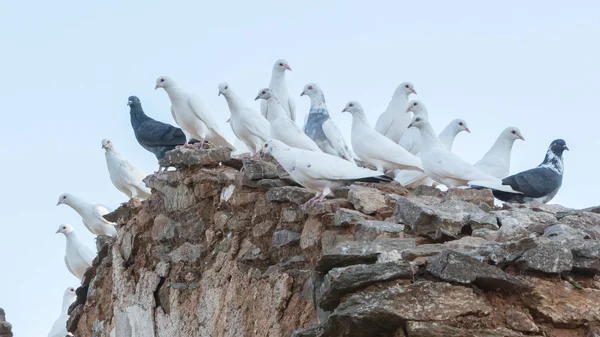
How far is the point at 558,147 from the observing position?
1305cm

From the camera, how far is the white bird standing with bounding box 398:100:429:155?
625 inches

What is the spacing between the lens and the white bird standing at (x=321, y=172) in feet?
37.0

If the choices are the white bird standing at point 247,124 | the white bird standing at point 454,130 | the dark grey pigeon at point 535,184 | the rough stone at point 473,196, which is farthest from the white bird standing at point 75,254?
the rough stone at point 473,196

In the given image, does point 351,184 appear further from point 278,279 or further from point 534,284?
point 534,284

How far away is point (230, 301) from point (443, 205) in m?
2.50


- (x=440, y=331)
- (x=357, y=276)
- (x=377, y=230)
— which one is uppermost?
(x=377, y=230)

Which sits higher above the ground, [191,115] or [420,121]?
[191,115]

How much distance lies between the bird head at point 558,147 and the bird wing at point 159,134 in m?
4.54

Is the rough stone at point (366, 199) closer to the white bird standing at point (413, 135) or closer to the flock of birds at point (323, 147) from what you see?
the flock of birds at point (323, 147)

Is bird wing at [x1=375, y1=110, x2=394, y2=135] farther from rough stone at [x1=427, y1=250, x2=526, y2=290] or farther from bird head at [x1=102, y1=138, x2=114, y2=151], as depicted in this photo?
rough stone at [x1=427, y1=250, x2=526, y2=290]

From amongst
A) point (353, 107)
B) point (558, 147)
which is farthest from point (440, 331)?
point (353, 107)

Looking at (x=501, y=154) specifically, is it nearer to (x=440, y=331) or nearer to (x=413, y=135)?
(x=413, y=135)

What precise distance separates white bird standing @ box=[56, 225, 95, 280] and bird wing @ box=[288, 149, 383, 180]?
7.60 meters

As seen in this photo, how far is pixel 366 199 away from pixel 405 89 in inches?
250
